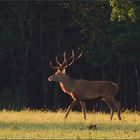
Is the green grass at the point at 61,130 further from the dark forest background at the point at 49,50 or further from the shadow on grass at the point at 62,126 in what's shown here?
the dark forest background at the point at 49,50

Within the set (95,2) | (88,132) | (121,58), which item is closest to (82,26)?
(95,2)

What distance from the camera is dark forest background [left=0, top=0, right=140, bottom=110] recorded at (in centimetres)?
3306

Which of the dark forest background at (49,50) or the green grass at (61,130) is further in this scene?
the dark forest background at (49,50)

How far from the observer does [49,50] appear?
3669 centimetres

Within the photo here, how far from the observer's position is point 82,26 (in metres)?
33.7

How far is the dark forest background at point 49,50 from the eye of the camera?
108 ft

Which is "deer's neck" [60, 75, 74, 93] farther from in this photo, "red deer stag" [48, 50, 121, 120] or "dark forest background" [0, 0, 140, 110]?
"dark forest background" [0, 0, 140, 110]

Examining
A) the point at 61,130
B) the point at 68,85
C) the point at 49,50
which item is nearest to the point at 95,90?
the point at 68,85

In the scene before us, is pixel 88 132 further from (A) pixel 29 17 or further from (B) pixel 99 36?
(A) pixel 29 17

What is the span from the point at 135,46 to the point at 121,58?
971mm

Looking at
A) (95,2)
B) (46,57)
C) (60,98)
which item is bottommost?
(60,98)

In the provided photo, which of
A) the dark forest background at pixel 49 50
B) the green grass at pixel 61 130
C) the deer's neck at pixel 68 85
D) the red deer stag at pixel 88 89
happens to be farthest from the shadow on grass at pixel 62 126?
the dark forest background at pixel 49 50

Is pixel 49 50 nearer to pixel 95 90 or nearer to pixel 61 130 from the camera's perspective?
pixel 95 90

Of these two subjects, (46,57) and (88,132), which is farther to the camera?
(46,57)
